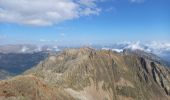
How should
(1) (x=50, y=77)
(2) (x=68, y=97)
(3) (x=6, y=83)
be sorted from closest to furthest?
(3) (x=6, y=83), (2) (x=68, y=97), (1) (x=50, y=77)

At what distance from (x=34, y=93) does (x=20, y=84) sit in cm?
754

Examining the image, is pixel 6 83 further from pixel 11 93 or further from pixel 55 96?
pixel 55 96

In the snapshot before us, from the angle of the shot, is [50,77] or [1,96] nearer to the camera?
[1,96]

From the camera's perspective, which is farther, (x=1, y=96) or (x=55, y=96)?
(x=55, y=96)

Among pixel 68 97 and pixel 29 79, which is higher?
pixel 29 79

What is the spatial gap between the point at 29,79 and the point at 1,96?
26.2 meters

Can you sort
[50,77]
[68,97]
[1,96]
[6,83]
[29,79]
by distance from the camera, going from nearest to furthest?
1. [1,96]
2. [6,83]
3. [29,79]
4. [68,97]
5. [50,77]

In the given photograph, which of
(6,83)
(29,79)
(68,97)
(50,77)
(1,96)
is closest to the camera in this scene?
(1,96)

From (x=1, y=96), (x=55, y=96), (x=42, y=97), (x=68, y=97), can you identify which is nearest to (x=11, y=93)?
(x=1, y=96)

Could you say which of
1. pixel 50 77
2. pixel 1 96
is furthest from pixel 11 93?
pixel 50 77

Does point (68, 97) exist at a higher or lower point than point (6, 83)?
lower

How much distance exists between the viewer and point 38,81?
157 m

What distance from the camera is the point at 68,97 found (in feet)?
547

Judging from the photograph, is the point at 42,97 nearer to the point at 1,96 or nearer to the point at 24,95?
the point at 24,95
